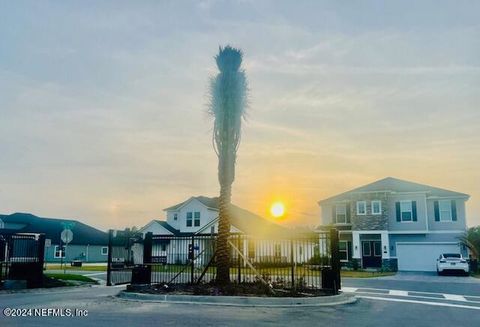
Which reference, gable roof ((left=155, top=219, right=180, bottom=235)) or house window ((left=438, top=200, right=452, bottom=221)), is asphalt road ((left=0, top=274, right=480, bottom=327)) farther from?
gable roof ((left=155, top=219, right=180, bottom=235))

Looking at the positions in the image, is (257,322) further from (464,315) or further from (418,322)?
(464,315)

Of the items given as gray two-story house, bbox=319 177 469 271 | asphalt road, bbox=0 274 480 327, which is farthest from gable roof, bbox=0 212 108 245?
asphalt road, bbox=0 274 480 327

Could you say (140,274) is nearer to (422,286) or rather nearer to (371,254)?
(422,286)

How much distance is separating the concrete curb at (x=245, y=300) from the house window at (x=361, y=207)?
2575cm

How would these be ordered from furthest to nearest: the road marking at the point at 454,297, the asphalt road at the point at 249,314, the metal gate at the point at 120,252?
the metal gate at the point at 120,252
the road marking at the point at 454,297
the asphalt road at the point at 249,314

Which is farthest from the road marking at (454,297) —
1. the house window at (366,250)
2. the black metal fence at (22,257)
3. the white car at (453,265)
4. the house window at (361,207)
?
the house window at (366,250)

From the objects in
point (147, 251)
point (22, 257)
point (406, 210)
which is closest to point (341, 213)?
point (406, 210)

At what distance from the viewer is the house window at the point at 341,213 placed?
136ft

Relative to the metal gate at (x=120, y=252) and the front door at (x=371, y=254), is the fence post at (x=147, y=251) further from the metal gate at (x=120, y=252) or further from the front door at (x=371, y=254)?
the front door at (x=371, y=254)

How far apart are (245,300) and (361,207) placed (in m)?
28.3

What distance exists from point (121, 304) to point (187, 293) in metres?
2.38

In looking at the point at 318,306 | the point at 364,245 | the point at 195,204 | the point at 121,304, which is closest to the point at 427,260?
the point at 364,245

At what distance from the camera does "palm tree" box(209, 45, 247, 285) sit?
1762 centimetres

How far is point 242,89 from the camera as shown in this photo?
17.9 meters
